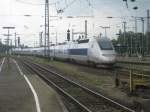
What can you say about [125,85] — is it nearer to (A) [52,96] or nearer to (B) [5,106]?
(A) [52,96]

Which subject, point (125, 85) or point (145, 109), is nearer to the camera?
point (145, 109)

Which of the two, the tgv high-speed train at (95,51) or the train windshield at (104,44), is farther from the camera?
the train windshield at (104,44)

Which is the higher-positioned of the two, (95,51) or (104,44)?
(104,44)

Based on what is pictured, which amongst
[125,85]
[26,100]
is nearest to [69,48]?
[125,85]

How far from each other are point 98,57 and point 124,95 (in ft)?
70.6

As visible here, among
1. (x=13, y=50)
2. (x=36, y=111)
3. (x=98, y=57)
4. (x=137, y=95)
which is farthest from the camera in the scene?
(x=13, y=50)

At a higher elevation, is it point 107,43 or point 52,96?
point 107,43

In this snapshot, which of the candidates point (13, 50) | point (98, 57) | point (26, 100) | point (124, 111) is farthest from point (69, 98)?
point (13, 50)

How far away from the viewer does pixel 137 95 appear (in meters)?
20.9

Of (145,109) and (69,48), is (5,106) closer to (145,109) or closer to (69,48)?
(145,109)

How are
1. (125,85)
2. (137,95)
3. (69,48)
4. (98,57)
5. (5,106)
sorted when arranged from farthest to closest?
(69,48) → (98,57) → (125,85) → (137,95) → (5,106)

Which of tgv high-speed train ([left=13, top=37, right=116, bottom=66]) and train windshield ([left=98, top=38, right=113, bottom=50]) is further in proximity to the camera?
train windshield ([left=98, top=38, right=113, bottom=50])

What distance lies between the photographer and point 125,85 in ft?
79.8

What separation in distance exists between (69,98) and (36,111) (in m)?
5.63
